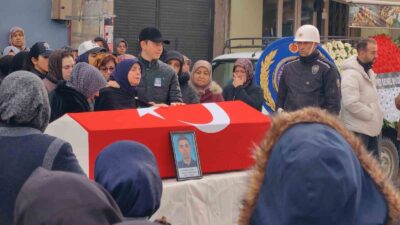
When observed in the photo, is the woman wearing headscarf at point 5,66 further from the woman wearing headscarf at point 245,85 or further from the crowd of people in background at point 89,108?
the woman wearing headscarf at point 245,85

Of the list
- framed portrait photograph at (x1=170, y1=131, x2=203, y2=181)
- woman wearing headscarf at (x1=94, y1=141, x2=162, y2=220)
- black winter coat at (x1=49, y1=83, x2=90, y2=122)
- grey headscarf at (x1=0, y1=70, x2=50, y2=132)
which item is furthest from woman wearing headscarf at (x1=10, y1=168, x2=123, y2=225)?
black winter coat at (x1=49, y1=83, x2=90, y2=122)

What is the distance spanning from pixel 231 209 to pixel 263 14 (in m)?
14.8

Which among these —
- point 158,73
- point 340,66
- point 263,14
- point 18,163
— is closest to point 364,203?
point 18,163

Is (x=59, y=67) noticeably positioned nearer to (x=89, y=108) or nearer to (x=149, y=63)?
(x=89, y=108)

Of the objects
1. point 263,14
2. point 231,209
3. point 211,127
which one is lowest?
point 231,209

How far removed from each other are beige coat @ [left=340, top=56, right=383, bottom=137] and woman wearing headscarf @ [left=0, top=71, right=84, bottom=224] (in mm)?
5463

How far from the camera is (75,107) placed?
588 cm

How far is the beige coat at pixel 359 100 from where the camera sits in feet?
29.1

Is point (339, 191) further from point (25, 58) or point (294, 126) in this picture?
point (25, 58)

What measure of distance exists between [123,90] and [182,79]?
1.70 metres

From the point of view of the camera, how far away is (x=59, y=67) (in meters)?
6.59

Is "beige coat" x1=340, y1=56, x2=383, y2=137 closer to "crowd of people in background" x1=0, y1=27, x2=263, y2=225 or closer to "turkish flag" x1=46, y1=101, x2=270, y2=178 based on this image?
"crowd of people in background" x1=0, y1=27, x2=263, y2=225

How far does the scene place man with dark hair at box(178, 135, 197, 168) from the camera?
18.1ft

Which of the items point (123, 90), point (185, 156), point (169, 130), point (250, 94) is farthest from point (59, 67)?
point (250, 94)
